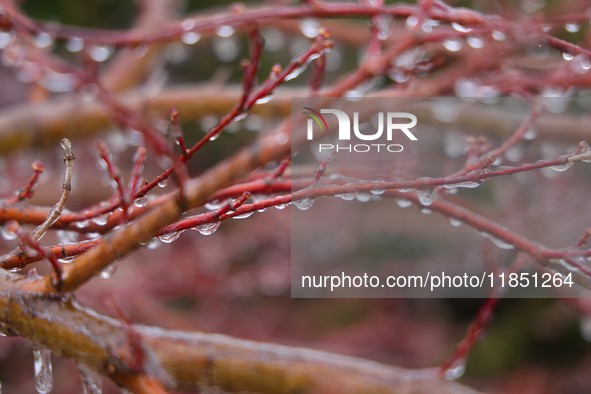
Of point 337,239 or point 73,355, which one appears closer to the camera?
point 73,355

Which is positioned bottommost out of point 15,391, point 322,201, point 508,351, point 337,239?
point 508,351

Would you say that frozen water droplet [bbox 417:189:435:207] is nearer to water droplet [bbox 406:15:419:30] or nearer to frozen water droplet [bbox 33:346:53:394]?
water droplet [bbox 406:15:419:30]

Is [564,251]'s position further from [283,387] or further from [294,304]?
[294,304]

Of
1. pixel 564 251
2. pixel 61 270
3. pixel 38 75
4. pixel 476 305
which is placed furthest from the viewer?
pixel 476 305

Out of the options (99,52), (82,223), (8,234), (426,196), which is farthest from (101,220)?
(99,52)

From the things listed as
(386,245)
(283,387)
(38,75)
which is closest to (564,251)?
(283,387)

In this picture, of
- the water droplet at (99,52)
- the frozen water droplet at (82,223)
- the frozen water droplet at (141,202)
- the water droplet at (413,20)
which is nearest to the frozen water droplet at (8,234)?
the frozen water droplet at (82,223)
